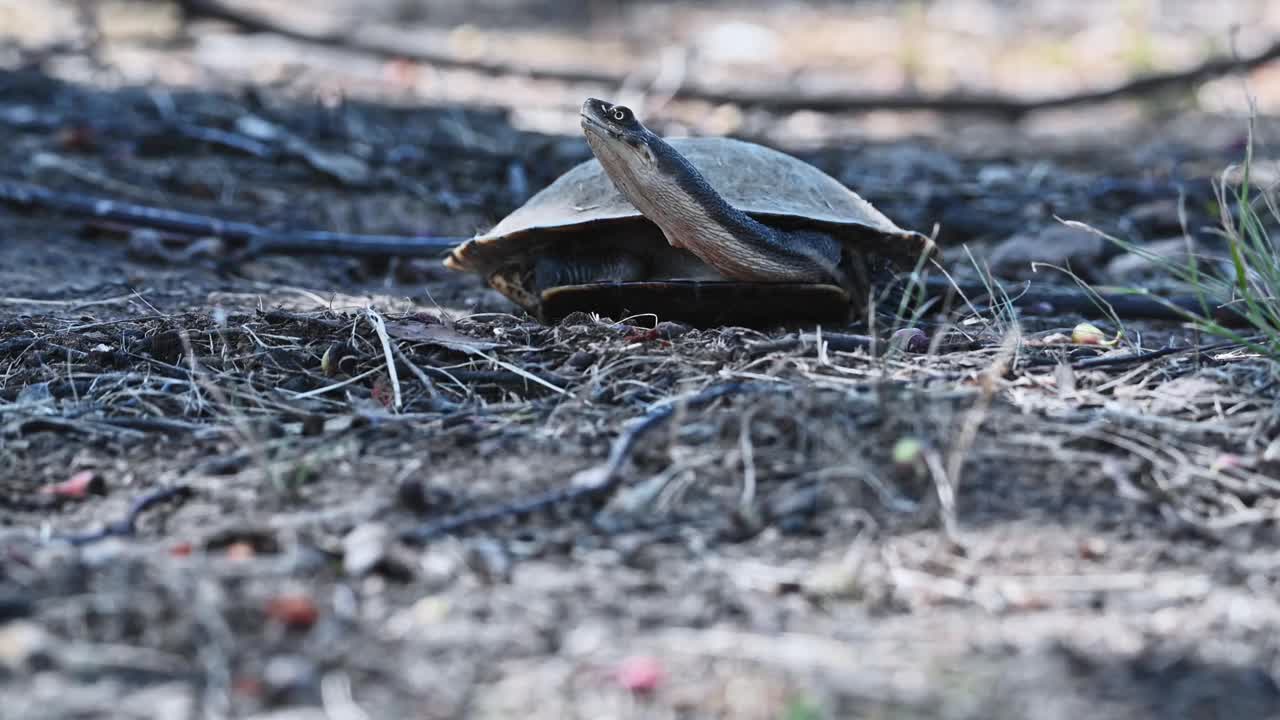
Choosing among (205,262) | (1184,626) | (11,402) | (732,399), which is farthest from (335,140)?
(1184,626)

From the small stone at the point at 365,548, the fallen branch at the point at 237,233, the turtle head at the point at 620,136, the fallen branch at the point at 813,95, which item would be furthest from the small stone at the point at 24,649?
the fallen branch at the point at 813,95

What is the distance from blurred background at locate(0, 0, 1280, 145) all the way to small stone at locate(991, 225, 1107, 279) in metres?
2.34

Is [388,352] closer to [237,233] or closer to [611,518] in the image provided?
[611,518]

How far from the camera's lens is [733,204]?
10.9 ft

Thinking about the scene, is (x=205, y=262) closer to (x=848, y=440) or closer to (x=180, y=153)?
(x=180, y=153)

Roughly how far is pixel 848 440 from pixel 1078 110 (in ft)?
23.3


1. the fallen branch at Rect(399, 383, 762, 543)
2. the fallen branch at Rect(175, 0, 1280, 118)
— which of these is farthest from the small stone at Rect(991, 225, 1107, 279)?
the fallen branch at Rect(175, 0, 1280, 118)

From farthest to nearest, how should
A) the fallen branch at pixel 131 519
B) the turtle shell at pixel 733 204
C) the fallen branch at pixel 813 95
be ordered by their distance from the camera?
the fallen branch at pixel 813 95 → the turtle shell at pixel 733 204 → the fallen branch at pixel 131 519

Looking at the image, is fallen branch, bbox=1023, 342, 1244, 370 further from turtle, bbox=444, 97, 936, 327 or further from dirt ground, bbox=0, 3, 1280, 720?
turtle, bbox=444, 97, 936, 327

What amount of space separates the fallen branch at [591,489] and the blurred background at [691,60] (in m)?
4.75

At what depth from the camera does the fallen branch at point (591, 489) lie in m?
2.00

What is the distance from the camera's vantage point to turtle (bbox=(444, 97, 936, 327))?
314 cm

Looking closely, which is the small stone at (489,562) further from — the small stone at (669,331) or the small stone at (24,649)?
the small stone at (669,331)

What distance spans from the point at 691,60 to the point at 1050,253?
4274mm
